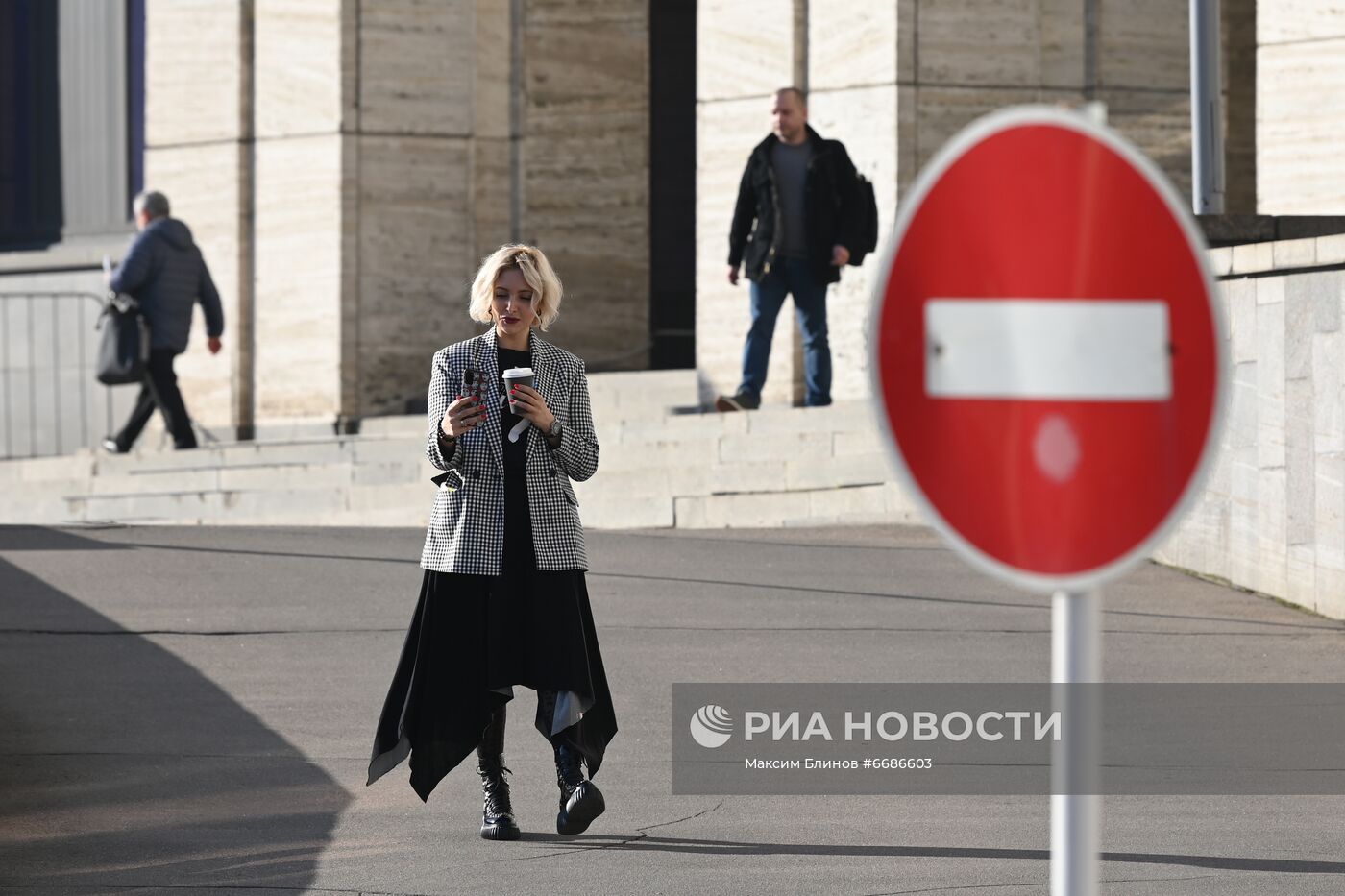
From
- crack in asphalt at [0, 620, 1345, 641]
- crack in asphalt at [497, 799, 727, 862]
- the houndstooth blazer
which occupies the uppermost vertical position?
the houndstooth blazer

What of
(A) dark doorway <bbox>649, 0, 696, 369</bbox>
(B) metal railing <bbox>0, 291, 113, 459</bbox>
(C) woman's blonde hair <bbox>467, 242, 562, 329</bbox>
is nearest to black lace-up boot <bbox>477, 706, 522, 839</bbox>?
(C) woman's blonde hair <bbox>467, 242, 562, 329</bbox>

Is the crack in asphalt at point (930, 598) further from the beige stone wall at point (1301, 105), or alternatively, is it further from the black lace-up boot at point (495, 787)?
the beige stone wall at point (1301, 105)

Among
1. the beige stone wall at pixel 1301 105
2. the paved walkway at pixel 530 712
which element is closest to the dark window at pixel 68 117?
the paved walkway at pixel 530 712

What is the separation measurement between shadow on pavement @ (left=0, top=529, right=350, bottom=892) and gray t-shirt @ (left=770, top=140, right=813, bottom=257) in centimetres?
548

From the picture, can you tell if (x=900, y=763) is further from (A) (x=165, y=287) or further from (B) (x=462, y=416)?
(A) (x=165, y=287)

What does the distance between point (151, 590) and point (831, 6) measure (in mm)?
7883

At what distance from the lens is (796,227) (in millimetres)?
14086

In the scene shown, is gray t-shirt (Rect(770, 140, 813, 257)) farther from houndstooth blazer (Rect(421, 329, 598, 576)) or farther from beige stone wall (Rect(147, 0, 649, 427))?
houndstooth blazer (Rect(421, 329, 598, 576))

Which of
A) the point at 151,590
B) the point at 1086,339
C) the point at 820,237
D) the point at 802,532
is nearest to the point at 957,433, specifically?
the point at 1086,339

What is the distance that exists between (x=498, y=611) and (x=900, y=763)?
177 cm

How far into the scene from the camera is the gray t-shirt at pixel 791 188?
1403 cm

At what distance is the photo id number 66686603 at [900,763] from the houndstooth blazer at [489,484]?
4.93 feet

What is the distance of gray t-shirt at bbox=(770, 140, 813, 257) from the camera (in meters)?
14.0

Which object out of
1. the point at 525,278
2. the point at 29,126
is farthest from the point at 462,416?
the point at 29,126
